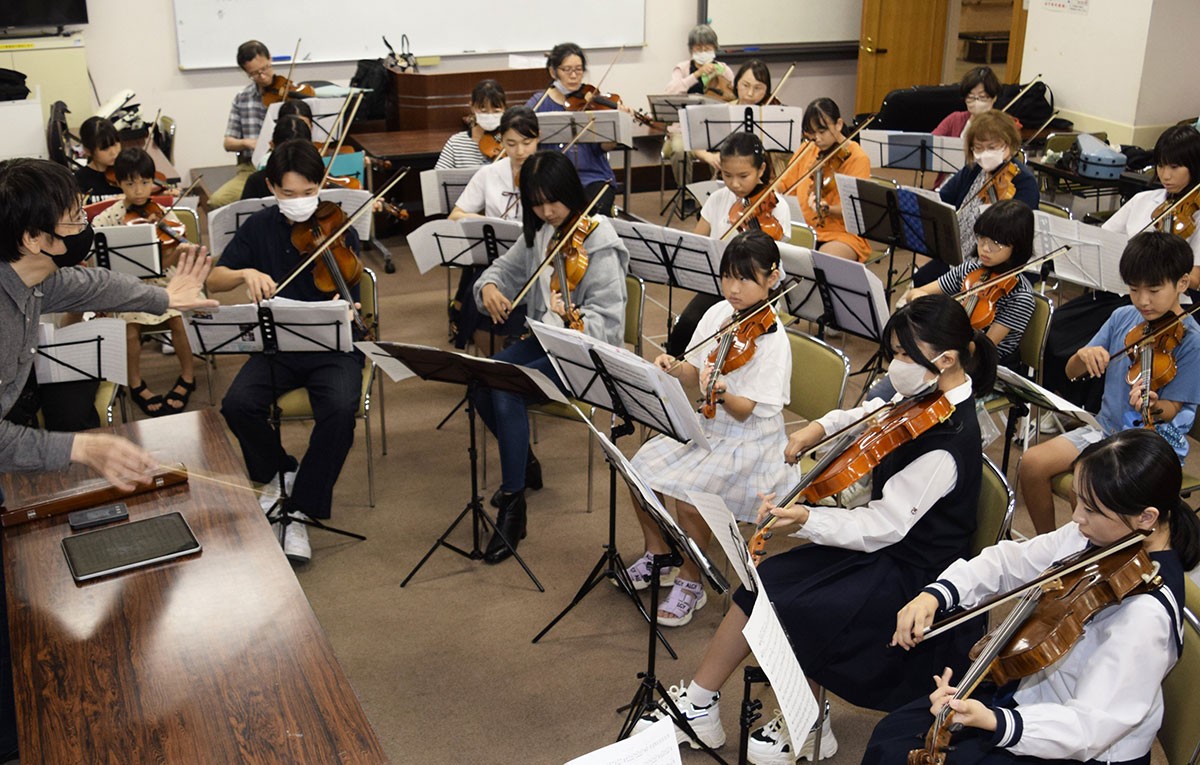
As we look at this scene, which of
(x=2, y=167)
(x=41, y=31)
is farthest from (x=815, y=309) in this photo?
(x=41, y=31)

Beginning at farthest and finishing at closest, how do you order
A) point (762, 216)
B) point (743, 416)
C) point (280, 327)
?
point (762, 216)
point (280, 327)
point (743, 416)

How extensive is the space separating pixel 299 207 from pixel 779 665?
8.23ft

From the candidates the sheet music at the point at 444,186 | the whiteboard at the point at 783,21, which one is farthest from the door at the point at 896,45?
the sheet music at the point at 444,186

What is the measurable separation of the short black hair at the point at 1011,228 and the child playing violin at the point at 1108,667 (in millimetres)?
1711

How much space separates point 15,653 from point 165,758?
1.47 ft

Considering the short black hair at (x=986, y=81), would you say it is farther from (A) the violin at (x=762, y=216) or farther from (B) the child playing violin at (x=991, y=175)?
(A) the violin at (x=762, y=216)

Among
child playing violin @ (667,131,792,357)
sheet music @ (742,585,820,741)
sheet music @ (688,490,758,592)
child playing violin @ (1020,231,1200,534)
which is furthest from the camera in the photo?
Answer: child playing violin @ (667,131,792,357)

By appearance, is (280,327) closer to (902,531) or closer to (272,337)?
(272,337)

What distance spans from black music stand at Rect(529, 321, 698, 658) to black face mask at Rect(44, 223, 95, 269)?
1088 millimetres

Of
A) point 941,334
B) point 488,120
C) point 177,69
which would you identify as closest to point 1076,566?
point 941,334

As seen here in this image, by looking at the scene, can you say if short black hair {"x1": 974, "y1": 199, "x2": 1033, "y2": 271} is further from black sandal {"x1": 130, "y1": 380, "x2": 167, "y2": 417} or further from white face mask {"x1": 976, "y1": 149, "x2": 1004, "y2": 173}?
black sandal {"x1": 130, "y1": 380, "x2": 167, "y2": 417}

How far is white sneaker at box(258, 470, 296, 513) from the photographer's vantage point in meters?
3.68

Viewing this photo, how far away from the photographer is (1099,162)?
18.8 feet

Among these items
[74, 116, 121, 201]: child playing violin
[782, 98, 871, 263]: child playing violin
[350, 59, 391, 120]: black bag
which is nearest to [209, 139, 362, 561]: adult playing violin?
[74, 116, 121, 201]: child playing violin
